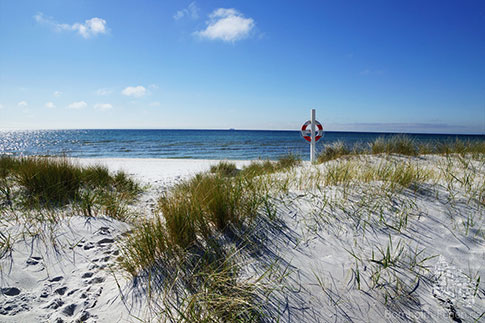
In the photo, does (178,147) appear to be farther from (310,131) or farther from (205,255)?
(205,255)

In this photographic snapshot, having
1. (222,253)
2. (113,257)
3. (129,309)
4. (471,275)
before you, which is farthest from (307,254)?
(113,257)

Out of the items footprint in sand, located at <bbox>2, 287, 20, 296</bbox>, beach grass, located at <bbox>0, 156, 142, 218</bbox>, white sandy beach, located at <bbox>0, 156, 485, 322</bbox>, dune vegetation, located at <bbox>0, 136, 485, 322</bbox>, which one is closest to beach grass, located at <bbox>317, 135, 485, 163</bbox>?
dune vegetation, located at <bbox>0, 136, 485, 322</bbox>

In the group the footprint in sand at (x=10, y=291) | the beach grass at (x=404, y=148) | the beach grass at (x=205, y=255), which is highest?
the beach grass at (x=404, y=148)

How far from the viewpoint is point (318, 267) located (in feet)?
6.31

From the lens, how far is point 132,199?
169 inches

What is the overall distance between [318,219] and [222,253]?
112 cm

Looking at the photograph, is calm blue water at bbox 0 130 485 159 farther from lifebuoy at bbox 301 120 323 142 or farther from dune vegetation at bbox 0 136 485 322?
dune vegetation at bbox 0 136 485 322

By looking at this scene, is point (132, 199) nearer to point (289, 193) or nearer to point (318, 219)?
point (289, 193)

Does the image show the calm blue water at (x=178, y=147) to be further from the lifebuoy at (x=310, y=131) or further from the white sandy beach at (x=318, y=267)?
the white sandy beach at (x=318, y=267)

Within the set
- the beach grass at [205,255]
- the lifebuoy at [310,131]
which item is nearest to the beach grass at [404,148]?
the lifebuoy at [310,131]

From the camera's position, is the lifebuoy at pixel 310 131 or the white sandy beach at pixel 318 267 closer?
the white sandy beach at pixel 318 267

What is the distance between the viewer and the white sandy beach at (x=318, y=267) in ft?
5.19

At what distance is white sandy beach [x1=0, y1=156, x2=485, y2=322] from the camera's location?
1.58 meters

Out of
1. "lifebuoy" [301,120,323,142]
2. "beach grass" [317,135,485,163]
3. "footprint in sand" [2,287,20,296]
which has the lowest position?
"footprint in sand" [2,287,20,296]
